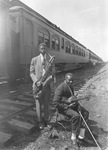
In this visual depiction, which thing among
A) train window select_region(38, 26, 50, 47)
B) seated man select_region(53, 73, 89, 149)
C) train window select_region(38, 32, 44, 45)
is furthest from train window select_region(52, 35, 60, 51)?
seated man select_region(53, 73, 89, 149)

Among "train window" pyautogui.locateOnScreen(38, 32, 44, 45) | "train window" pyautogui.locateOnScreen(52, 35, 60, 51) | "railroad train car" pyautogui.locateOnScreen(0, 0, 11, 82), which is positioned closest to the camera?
"railroad train car" pyautogui.locateOnScreen(0, 0, 11, 82)

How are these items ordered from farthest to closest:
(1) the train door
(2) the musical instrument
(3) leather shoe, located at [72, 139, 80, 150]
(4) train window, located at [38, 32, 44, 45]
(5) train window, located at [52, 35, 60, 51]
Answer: (5) train window, located at [52, 35, 60, 51] → (4) train window, located at [38, 32, 44, 45] → (1) the train door → (2) the musical instrument → (3) leather shoe, located at [72, 139, 80, 150]

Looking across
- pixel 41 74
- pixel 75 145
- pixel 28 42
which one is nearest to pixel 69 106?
pixel 75 145

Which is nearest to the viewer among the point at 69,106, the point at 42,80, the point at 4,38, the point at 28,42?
the point at 69,106

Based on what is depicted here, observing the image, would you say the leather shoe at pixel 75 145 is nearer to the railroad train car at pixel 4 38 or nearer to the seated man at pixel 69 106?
the seated man at pixel 69 106

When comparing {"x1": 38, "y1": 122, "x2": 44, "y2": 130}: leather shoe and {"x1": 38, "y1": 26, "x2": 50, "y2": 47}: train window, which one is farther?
{"x1": 38, "y1": 26, "x2": 50, "y2": 47}: train window

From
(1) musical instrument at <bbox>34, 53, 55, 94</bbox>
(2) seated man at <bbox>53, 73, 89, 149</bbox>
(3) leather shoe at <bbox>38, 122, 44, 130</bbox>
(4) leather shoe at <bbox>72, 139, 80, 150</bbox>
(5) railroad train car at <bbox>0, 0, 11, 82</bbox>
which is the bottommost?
(4) leather shoe at <bbox>72, 139, 80, 150</bbox>

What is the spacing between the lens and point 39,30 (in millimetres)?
8141

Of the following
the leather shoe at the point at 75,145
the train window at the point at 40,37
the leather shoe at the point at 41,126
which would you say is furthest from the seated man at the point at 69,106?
the train window at the point at 40,37

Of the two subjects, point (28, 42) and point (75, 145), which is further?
point (28, 42)

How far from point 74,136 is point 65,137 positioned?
27 cm

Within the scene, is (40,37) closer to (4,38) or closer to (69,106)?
(4,38)

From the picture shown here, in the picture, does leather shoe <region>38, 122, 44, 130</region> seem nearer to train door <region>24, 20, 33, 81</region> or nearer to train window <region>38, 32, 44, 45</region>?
train door <region>24, 20, 33, 81</region>

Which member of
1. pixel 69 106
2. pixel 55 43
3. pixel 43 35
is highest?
pixel 43 35
